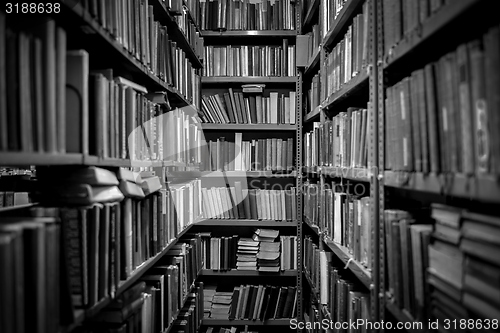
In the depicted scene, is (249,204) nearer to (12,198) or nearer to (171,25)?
(171,25)

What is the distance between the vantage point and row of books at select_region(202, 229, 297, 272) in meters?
3.25

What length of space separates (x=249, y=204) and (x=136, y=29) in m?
2.00

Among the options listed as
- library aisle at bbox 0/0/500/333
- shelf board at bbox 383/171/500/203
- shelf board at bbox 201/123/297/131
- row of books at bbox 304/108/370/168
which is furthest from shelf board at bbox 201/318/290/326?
shelf board at bbox 383/171/500/203

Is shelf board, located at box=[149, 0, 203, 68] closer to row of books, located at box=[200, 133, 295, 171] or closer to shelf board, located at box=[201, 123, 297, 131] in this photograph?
shelf board, located at box=[201, 123, 297, 131]

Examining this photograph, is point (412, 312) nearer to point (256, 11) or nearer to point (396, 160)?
point (396, 160)

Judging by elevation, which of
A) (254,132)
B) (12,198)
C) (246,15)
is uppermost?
(246,15)

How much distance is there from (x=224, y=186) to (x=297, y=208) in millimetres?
732

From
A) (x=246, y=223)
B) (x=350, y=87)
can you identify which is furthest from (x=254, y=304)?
(x=350, y=87)

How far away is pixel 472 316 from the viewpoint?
83cm

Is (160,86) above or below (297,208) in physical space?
above

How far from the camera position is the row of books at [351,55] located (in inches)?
59.5

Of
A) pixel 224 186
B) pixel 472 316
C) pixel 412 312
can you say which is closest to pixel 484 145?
pixel 472 316

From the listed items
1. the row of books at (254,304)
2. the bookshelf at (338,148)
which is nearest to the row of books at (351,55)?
the bookshelf at (338,148)

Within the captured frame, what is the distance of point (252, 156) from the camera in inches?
132
